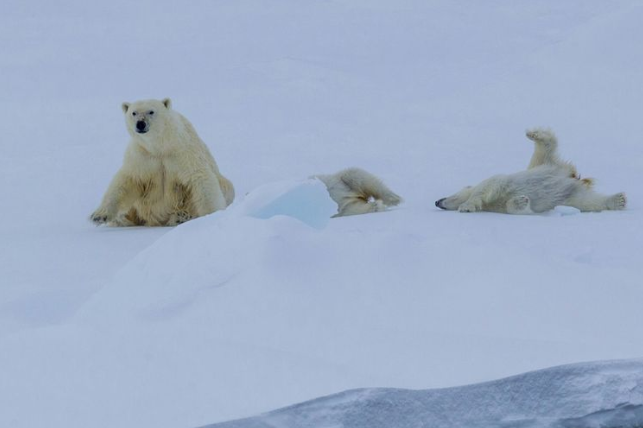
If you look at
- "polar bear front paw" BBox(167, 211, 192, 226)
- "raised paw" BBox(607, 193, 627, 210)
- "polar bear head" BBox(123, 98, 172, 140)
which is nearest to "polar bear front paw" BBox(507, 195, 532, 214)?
"raised paw" BBox(607, 193, 627, 210)

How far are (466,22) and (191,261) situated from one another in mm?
9782

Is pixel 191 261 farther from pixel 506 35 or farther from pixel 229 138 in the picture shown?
pixel 506 35

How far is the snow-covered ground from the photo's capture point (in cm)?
310

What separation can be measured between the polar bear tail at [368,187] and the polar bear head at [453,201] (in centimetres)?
27

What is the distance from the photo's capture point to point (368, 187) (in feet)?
21.0

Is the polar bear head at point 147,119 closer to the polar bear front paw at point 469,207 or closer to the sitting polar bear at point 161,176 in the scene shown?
the sitting polar bear at point 161,176

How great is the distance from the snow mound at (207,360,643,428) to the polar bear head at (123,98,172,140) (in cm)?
344

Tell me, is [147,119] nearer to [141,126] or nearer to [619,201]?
[141,126]

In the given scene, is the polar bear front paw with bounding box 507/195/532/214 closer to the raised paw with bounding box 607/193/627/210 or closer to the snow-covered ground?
the snow-covered ground

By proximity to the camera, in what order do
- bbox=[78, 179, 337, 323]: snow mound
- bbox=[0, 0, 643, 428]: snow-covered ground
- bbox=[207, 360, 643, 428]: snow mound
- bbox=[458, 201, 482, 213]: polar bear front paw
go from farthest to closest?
bbox=[458, 201, 482, 213]: polar bear front paw, bbox=[78, 179, 337, 323]: snow mound, bbox=[0, 0, 643, 428]: snow-covered ground, bbox=[207, 360, 643, 428]: snow mound

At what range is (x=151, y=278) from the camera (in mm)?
3742

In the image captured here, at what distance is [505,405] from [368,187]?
351cm

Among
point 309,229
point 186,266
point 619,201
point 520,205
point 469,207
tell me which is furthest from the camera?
point 469,207

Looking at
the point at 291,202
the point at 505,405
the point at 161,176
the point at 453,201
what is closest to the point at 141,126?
the point at 161,176
